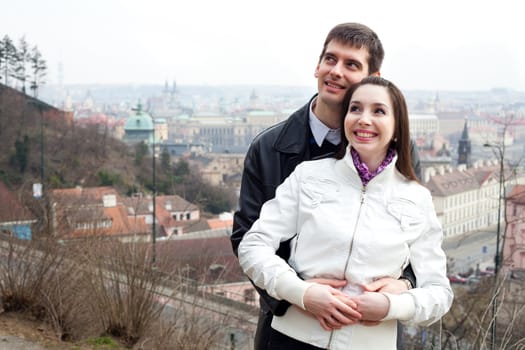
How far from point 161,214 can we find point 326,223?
52.0ft

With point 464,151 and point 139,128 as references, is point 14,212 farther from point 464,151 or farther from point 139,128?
point 139,128

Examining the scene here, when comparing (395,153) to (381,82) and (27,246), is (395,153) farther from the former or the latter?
(27,246)

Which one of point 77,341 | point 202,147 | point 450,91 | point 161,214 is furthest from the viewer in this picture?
point 450,91

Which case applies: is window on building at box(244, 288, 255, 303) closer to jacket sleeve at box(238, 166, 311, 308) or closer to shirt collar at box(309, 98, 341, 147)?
shirt collar at box(309, 98, 341, 147)

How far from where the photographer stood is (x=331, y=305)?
1342 mm

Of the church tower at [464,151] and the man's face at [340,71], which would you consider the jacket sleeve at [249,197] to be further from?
the church tower at [464,151]

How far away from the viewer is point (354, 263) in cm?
→ 138

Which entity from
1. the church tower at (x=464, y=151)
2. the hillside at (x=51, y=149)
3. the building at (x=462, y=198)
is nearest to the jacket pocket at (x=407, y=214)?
the hillside at (x=51, y=149)

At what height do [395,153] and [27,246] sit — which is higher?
[395,153]

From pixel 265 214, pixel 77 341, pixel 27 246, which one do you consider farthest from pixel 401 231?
pixel 27 246

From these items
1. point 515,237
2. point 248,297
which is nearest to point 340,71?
point 248,297

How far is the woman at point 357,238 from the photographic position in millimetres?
1368

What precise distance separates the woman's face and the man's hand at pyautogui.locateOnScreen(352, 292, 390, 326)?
277 mm

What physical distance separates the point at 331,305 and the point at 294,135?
0.46 meters
